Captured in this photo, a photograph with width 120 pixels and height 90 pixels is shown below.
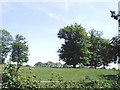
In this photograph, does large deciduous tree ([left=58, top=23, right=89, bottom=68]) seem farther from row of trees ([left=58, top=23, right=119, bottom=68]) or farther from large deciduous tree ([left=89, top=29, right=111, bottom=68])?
large deciduous tree ([left=89, top=29, right=111, bottom=68])

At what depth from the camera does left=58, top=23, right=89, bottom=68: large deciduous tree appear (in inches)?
2331

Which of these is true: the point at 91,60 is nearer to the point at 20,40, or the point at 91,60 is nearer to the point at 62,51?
the point at 62,51

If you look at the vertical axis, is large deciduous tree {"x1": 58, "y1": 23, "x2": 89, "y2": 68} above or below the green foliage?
above

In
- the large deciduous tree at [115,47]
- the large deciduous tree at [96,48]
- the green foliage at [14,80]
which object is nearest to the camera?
the green foliage at [14,80]

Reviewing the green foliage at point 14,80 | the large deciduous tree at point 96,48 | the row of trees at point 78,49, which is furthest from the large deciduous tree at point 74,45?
the green foliage at point 14,80

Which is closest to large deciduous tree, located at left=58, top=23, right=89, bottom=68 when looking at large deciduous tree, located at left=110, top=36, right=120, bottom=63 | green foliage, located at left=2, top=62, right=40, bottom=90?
large deciduous tree, located at left=110, top=36, right=120, bottom=63

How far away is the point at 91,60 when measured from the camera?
65.8m

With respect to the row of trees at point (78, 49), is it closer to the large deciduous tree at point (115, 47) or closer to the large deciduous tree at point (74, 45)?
the large deciduous tree at point (74, 45)

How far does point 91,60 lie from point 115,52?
1482 inches

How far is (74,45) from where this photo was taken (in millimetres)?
61062

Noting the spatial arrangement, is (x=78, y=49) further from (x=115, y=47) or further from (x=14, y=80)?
(x=14, y=80)

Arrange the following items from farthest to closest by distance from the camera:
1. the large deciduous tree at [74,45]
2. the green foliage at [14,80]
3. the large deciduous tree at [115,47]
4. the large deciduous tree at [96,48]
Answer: the large deciduous tree at [96,48] → the large deciduous tree at [74,45] → the large deciduous tree at [115,47] → the green foliage at [14,80]

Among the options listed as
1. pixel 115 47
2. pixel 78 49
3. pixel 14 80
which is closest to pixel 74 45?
pixel 78 49

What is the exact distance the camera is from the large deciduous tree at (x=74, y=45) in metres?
59.2
